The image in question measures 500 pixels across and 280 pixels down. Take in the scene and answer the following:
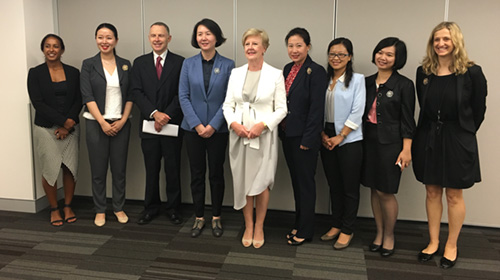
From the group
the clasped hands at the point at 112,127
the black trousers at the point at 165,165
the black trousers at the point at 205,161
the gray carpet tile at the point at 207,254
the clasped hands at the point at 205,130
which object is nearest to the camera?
the gray carpet tile at the point at 207,254

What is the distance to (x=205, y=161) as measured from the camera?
325 cm

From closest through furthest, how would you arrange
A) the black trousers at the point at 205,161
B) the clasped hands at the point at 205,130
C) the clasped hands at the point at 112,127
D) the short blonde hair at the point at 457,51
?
1. the short blonde hair at the point at 457,51
2. the clasped hands at the point at 205,130
3. the black trousers at the point at 205,161
4. the clasped hands at the point at 112,127

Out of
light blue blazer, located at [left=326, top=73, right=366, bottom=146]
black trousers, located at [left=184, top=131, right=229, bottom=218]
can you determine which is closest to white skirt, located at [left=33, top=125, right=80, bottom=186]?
black trousers, located at [left=184, top=131, right=229, bottom=218]

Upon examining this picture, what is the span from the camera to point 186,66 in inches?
124

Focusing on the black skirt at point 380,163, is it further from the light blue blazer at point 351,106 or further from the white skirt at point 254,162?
the white skirt at point 254,162

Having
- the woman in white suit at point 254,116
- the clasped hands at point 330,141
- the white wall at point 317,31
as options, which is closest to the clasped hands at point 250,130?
the woman in white suit at point 254,116

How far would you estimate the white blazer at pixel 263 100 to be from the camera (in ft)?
9.25

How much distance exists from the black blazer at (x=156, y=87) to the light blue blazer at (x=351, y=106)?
4.21 ft

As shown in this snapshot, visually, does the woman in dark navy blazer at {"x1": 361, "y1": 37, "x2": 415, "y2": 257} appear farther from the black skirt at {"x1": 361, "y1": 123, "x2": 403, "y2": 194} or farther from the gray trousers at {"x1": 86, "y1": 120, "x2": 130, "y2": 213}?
the gray trousers at {"x1": 86, "y1": 120, "x2": 130, "y2": 213}

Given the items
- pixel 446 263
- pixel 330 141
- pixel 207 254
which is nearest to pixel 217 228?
pixel 207 254

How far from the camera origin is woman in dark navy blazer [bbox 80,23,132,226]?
129 inches

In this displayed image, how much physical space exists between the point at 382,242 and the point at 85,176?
291 cm

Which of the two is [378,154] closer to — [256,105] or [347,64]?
[347,64]

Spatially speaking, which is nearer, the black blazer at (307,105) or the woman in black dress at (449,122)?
the woman in black dress at (449,122)
